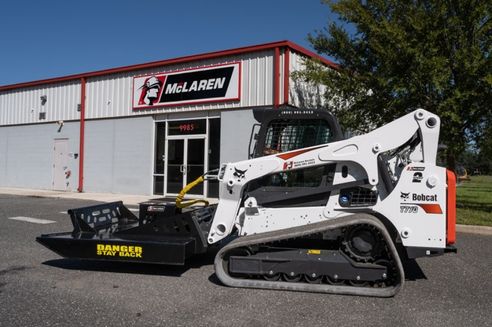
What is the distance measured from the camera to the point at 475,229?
9.45 meters

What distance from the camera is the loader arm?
→ 16.6 feet

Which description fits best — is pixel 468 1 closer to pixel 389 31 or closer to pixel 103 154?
pixel 389 31

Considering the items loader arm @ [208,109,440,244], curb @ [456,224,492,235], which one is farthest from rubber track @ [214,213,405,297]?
curb @ [456,224,492,235]

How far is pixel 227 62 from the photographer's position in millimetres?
15406

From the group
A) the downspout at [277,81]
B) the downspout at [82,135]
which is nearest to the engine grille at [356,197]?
the downspout at [277,81]

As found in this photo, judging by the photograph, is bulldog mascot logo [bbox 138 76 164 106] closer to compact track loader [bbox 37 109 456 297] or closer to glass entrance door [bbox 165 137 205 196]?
glass entrance door [bbox 165 137 205 196]

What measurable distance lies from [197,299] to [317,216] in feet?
5.43

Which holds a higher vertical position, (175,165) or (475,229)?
(175,165)

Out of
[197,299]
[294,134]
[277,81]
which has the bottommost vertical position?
[197,299]

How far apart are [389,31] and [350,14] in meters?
1.86

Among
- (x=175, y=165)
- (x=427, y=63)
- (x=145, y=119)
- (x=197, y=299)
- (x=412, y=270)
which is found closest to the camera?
(x=197, y=299)

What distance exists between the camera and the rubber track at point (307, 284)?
15.5ft

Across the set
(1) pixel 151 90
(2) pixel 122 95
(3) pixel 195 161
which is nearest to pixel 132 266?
(3) pixel 195 161

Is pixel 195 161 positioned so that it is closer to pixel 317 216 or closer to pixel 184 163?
pixel 184 163
